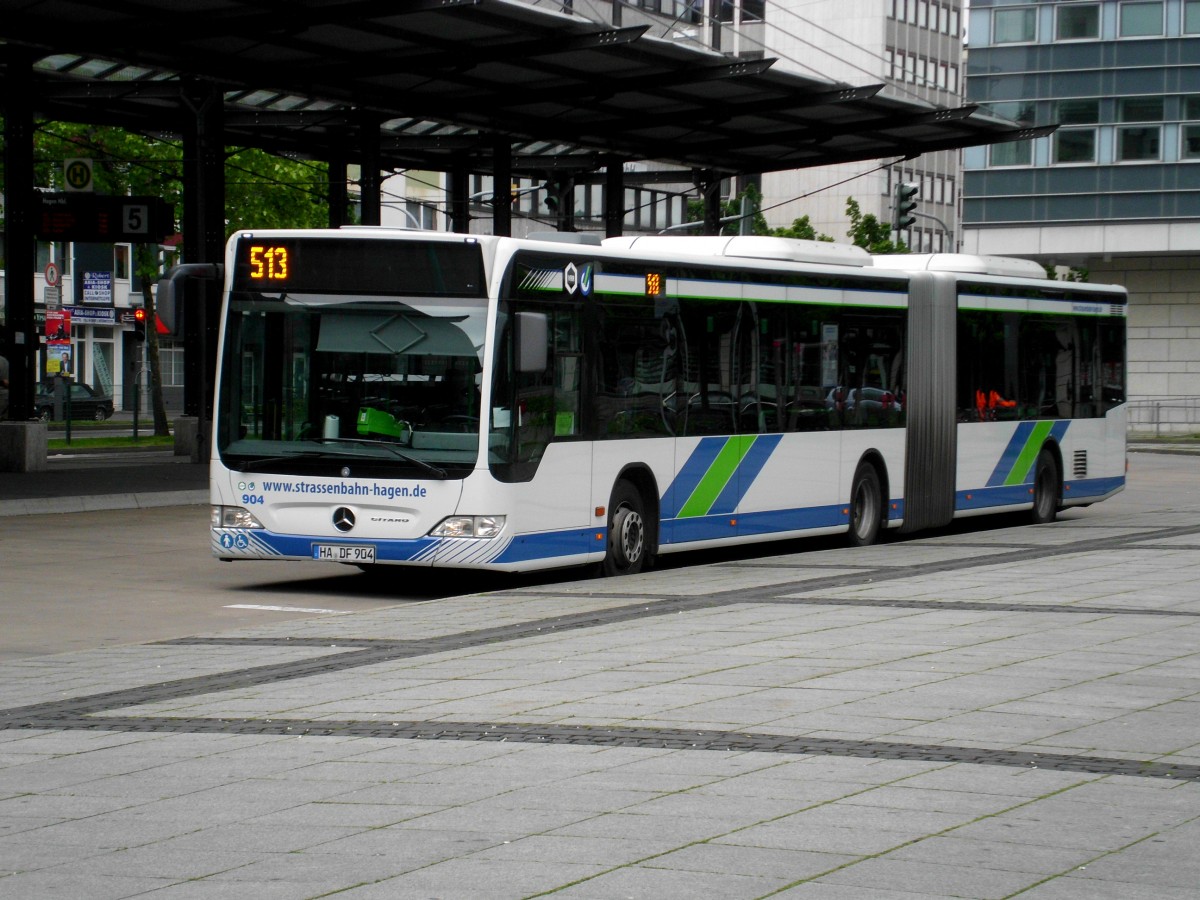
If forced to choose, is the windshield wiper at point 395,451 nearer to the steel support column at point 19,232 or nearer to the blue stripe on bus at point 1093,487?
the blue stripe on bus at point 1093,487

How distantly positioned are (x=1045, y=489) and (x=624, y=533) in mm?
8626

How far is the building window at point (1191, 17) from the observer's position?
178 ft

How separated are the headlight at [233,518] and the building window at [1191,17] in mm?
45550

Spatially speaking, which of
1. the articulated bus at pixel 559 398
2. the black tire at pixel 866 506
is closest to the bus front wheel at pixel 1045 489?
the articulated bus at pixel 559 398

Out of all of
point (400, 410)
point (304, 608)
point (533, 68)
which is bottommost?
point (304, 608)

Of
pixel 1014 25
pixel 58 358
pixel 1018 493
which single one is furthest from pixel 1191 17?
pixel 1018 493

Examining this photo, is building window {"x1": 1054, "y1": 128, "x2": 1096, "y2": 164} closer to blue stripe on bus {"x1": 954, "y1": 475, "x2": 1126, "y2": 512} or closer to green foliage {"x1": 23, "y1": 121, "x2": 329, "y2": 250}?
green foliage {"x1": 23, "y1": 121, "x2": 329, "y2": 250}

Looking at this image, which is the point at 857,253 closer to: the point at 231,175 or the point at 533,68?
the point at 533,68

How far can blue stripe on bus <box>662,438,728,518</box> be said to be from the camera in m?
16.4

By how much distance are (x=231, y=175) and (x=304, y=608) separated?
123 feet

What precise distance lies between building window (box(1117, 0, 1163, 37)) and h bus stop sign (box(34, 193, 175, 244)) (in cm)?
3410

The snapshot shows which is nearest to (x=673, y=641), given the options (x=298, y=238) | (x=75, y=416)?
(x=298, y=238)

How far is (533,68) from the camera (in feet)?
93.0

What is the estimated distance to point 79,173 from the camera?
3378 centimetres
